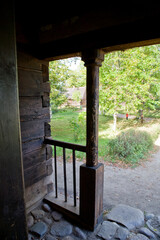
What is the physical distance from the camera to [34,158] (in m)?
2.28

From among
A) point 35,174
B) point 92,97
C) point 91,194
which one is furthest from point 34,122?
Result: point 91,194

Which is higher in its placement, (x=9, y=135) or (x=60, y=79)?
(x=60, y=79)

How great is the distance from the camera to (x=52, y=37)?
1.84m

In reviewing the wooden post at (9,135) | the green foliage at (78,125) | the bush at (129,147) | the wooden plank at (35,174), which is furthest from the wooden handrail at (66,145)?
the green foliage at (78,125)

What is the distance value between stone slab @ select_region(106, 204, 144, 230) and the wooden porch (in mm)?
285

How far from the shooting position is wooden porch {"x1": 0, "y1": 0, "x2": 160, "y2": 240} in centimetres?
74

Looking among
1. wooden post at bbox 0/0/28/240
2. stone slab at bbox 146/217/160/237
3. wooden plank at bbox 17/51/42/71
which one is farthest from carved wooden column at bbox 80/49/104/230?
wooden post at bbox 0/0/28/240

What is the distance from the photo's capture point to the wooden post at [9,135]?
28.0 inches

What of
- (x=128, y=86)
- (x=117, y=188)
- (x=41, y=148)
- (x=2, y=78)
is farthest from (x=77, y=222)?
(x=128, y=86)

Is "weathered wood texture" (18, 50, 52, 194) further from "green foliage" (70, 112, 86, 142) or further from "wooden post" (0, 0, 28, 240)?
"green foliage" (70, 112, 86, 142)

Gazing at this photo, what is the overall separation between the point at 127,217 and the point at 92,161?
105 centimetres

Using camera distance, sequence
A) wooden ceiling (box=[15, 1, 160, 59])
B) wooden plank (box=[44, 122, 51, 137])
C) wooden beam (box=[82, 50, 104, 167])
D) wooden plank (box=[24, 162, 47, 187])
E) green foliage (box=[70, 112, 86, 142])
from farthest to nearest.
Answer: green foliage (box=[70, 112, 86, 142]) → wooden plank (box=[44, 122, 51, 137]) → wooden plank (box=[24, 162, 47, 187]) → wooden beam (box=[82, 50, 104, 167]) → wooden ceiling (box=[15, 1, 160, 59])

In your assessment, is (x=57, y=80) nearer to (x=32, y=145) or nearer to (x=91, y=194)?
(x=32, y=145)

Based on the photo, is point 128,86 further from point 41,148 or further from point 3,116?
point 3,116
